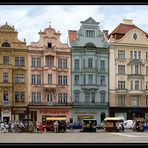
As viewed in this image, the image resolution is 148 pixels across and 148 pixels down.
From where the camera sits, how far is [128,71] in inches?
1565

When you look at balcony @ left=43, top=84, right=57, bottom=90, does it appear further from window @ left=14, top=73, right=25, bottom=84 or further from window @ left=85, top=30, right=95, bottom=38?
window @ left=85, top=30, right=95, bottom=38

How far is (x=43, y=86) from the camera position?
3728 cm

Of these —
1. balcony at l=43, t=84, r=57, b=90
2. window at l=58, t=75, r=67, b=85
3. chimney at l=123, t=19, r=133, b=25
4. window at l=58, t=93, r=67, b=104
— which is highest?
chimney at l=123, t=19, r=133, b=25

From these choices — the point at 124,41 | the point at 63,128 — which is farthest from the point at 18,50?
the point at 63,128

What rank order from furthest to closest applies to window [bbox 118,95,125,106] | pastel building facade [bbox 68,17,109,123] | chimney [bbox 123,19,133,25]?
chimney [bbox 123,19,133,25], window [bbox 118,95,125,106], pastel building facade [bbox 68,17,109,123]

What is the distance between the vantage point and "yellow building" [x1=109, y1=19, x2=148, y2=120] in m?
39.1

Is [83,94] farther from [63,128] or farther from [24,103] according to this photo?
[63,128]

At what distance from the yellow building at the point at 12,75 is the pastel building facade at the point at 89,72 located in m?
4.90

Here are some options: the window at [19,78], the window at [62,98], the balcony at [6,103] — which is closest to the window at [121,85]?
the window at [62,98]

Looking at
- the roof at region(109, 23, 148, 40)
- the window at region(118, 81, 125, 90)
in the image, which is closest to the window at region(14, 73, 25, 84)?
the window at region(118, 81, 125, 90)

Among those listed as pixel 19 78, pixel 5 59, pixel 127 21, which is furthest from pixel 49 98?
pixel 127 21

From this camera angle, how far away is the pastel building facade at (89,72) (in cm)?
3838

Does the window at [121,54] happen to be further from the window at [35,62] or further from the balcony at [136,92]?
the window at [35,62]

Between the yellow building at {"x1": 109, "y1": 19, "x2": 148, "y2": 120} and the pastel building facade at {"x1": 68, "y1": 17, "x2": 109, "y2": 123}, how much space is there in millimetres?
806
